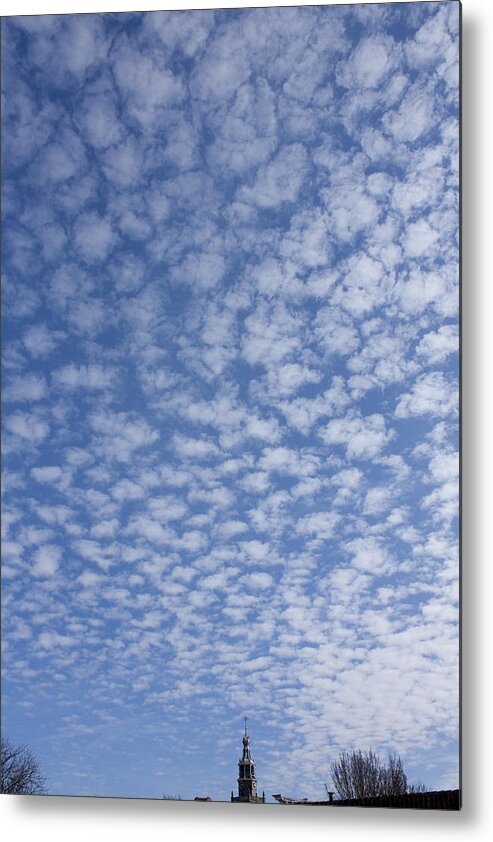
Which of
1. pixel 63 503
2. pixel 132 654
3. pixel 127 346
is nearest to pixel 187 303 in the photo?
pixel 127 346

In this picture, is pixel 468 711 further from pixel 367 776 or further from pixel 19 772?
pixel 19 772

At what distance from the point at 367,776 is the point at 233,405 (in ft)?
3.69

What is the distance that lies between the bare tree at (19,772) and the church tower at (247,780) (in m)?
0.59

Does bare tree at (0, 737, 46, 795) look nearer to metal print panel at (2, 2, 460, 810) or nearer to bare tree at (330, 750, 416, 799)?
metal print panel at (2, 2, 460, 810)

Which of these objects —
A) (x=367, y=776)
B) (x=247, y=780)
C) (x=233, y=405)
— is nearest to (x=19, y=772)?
(x=247, y=780)

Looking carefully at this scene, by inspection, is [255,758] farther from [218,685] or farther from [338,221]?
[338,221]

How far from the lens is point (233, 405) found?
123 inches

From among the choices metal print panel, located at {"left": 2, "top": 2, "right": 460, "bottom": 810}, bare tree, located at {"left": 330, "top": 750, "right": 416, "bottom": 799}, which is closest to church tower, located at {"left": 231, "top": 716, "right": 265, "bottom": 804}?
metal print panel, located at {"left": 2, "top": 2, "right": 460, "bottom": 810}

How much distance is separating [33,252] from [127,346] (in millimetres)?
425

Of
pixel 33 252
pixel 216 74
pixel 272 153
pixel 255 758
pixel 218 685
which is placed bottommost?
pixel 255 758

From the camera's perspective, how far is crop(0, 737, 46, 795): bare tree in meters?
3.05

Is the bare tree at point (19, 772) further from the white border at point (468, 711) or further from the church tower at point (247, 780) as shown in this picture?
the church tower at point (247, 780)

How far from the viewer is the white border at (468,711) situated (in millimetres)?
2867

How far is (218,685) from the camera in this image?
3.01m
